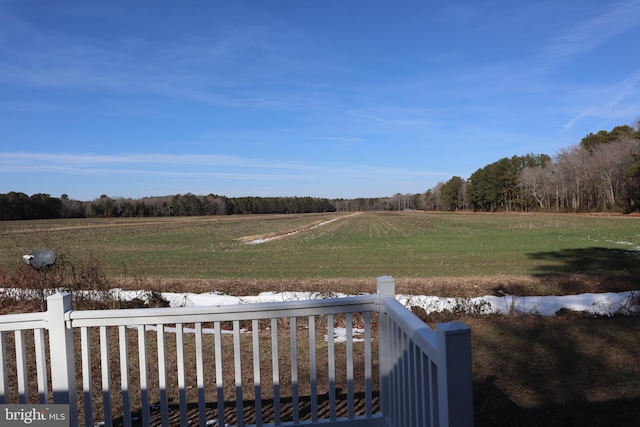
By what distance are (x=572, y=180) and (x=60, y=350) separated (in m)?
92.0

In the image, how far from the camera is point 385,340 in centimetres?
305

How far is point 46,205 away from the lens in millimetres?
108500

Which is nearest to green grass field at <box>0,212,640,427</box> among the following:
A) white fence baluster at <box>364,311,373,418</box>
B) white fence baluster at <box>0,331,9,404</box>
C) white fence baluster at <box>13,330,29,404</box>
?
white fence baluster at <box>364,311,373,418</box>

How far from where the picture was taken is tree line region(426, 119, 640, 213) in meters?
64.4

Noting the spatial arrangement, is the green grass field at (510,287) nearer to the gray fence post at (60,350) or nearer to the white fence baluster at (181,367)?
the white fence baluster at (181,367)

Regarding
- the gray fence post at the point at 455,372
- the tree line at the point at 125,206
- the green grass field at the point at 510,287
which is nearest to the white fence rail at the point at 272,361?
the gray fence post at the point at 455,372

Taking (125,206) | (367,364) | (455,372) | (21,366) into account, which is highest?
(125,206)

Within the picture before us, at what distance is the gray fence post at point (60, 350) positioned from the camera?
2.68 metres

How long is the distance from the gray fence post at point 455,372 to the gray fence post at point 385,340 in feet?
3.62

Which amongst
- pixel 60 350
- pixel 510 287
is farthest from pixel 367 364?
pixel 510 287

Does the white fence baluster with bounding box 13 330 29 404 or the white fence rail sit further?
the white fence baluster with bounding box 13 330 29 404

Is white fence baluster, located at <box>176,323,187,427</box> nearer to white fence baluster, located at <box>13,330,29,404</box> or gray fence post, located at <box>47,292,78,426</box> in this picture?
gray fence post, located at <box>47,292,78,426</box>

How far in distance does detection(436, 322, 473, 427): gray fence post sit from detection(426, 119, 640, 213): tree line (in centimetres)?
6509

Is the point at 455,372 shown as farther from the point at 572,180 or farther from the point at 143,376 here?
the point at 572,180
